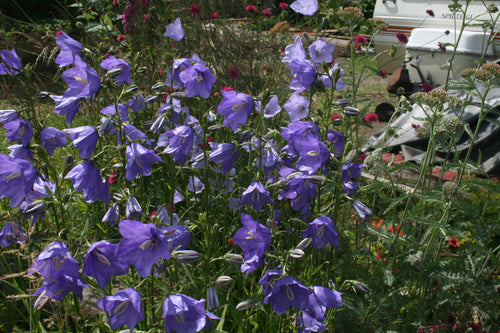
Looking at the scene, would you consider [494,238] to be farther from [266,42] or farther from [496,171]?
[266,42]

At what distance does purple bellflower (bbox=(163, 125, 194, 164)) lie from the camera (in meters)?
1.88

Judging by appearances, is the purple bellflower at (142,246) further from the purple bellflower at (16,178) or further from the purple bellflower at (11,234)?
the purple bellflower at (11,234)

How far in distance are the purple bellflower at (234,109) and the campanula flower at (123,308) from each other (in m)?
0.91

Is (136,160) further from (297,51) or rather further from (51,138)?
(297,51)

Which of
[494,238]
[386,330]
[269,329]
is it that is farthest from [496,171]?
[269,329]

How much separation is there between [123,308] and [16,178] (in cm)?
69

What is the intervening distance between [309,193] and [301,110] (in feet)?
1.45

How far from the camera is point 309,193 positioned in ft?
6.00

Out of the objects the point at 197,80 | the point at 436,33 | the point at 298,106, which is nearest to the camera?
the point at 197,80

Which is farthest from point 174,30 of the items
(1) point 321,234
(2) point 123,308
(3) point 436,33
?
(3) point 436,33

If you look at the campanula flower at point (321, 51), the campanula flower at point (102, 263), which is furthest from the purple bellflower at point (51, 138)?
the campanula flower at point (321, 51)

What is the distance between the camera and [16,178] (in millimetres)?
1545

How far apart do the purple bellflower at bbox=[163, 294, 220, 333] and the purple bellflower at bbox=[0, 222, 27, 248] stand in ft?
3.02

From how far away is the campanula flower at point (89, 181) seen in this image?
148cm
